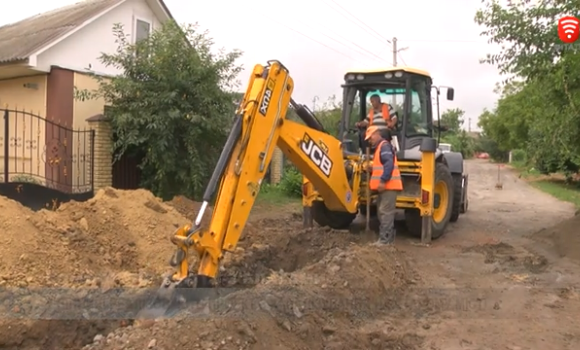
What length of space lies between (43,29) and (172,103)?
569 centimetres

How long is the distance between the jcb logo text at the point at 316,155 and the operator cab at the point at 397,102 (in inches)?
93.9

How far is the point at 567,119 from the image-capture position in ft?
33.0

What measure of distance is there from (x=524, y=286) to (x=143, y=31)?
13128 millimetres

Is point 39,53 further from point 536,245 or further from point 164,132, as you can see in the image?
point 536,245

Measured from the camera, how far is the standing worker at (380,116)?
9.11m

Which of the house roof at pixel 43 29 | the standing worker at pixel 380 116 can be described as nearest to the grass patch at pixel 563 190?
the standing worker at pixel 380 116

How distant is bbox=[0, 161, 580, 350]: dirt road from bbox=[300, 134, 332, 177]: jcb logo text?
992 millimetres

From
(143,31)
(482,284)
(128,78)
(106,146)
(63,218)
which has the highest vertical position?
(143,31)

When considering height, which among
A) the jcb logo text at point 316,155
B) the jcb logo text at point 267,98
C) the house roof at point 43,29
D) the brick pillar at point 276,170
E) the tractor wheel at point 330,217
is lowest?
the tractor wheel at point 330,217

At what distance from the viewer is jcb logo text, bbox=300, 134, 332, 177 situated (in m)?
6.43

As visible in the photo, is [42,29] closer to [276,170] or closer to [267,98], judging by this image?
[276,170]

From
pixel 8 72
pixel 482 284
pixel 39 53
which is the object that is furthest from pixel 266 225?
pixel 8 72

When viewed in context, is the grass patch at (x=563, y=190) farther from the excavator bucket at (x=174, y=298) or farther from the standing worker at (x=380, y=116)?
the excavator bucket at (x=174, y=298)

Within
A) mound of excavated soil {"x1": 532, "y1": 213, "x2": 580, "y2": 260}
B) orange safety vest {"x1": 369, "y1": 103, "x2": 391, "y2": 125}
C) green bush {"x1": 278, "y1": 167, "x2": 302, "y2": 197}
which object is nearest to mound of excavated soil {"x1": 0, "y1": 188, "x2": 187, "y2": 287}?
orange safety vest {"x1": 369, "y1": 103, "x2": 391, "y2": 125}
